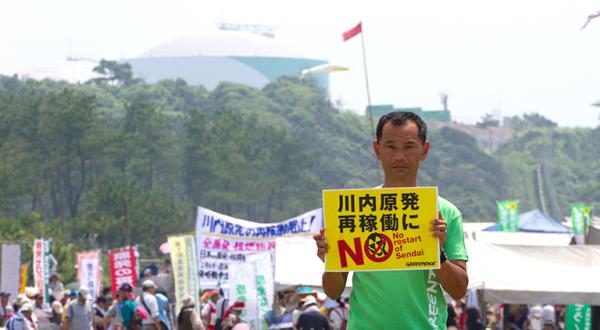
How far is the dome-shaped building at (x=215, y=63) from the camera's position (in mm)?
190125

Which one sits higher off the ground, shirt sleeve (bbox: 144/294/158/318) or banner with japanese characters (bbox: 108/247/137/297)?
banner with japanese characters (bbox: 108/247/137/297)

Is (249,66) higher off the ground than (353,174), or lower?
higher

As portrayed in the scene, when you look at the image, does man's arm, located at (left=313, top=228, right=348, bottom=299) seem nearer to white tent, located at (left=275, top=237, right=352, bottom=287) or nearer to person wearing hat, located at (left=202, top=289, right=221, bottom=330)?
white tent, located at (left=275, top=237, right=352, bottom=287)

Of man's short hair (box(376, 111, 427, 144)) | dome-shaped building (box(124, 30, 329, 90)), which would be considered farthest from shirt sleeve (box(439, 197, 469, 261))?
dome-shaped building (box(124, 30, 329, 90))

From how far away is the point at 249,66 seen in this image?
191m

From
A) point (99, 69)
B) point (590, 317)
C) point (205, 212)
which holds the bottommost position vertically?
point (590, 317)

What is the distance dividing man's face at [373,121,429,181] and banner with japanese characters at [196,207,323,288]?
45.9 feet

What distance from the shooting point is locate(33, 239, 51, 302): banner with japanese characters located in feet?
77.2

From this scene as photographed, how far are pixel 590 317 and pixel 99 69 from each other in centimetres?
13507

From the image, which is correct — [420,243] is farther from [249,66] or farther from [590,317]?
[249,66]

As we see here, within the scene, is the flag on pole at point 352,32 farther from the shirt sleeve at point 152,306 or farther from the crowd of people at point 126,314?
the shirt sleeve at point 152,306

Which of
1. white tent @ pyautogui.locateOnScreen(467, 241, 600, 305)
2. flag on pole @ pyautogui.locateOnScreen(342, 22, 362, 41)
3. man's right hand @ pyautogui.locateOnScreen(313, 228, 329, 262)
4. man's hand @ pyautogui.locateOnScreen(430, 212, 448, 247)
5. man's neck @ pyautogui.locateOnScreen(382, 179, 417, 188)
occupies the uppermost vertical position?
flag on pole @ pyautogui.locateOnScreen(342, 22, 362, 41)

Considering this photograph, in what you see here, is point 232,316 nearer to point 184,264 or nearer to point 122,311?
point 122,311

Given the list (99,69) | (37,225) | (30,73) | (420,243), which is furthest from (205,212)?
(30,73)
